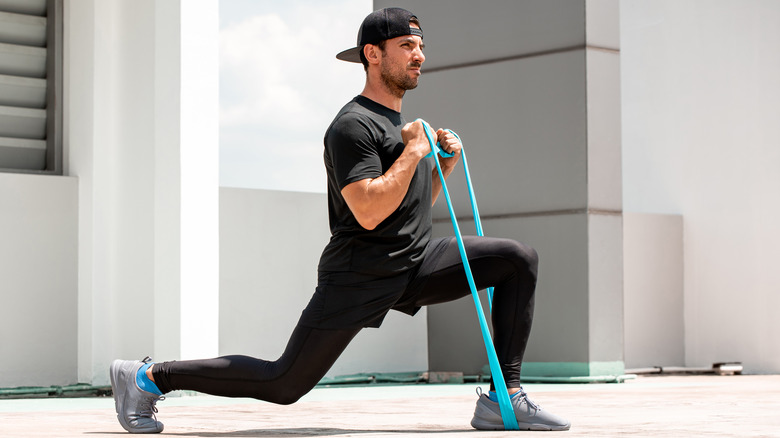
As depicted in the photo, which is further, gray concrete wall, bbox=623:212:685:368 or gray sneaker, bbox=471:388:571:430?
gray concrete wall, bbox=623:212:685:368

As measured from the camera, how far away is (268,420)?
4.73 metres

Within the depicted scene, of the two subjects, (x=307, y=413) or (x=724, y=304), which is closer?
(x=307, y=413)

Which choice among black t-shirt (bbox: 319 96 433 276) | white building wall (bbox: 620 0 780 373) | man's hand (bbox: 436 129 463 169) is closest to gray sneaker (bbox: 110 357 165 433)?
black t-shirt (bbox: 319 96 433 276)

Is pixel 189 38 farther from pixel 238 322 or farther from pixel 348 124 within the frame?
pixel 348 124

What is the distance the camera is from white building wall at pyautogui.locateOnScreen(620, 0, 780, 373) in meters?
11.0

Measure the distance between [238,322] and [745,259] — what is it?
17.8ft

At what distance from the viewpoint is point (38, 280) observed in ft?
24.4

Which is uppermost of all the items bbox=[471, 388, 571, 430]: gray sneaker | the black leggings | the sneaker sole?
the black leggings

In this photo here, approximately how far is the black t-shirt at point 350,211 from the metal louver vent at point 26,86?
4.32 m

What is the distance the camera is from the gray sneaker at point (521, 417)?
3.80 meters

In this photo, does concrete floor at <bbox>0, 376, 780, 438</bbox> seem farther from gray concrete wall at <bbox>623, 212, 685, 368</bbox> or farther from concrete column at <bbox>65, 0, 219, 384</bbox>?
gray concrete wall at <bbox>623, 212, 685, 368</bbox>

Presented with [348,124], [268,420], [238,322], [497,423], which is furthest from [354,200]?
[238,322]

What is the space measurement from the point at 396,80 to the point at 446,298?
791 millimetres

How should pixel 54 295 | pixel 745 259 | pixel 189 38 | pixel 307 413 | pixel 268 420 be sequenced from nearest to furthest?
pixel 268 420
pixel 307 413
pixel 189 38
pixel 54 295
pixel 745 259
